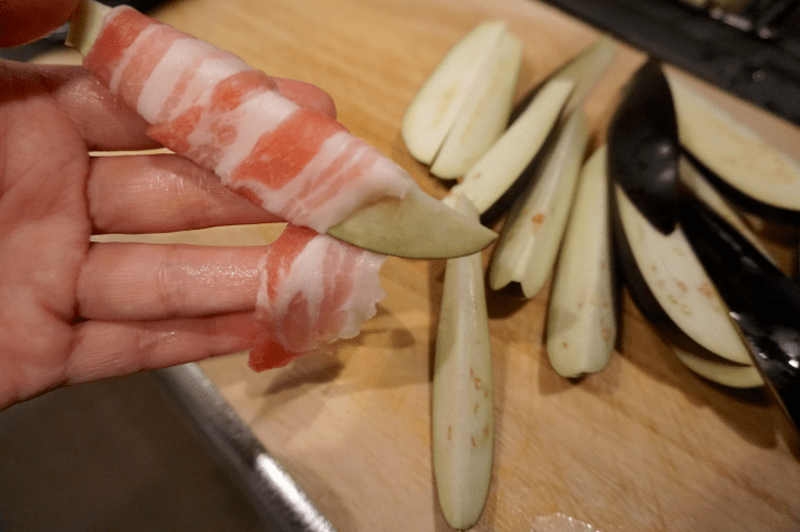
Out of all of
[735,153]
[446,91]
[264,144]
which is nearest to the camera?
[264,144]

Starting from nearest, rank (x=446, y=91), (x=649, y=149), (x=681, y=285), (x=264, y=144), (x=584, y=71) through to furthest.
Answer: (x=264, y=144), (x=681, y=285), (x=649, y=149), (x=446, y=91), (x=584, y=71)

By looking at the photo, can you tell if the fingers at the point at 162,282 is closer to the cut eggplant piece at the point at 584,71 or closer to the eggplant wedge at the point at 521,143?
the eggplant wedge at the point at 521,143

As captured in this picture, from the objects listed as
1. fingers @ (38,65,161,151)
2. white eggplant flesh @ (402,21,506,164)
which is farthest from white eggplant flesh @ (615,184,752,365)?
fingers @ (38,65,161,151)

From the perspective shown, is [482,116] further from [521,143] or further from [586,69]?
[586,69]

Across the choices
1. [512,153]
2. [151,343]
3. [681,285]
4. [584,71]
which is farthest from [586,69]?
[151,343]

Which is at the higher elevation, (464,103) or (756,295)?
(464,103)

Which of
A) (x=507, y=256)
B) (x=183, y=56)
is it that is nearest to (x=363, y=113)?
(x=183, y=56)

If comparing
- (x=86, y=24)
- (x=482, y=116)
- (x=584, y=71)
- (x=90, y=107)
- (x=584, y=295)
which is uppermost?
(x=584, y=71)

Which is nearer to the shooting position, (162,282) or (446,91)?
(162,282)
